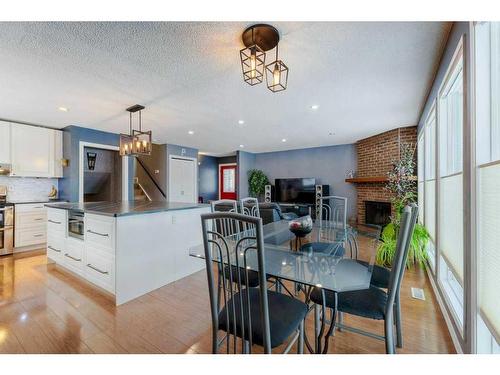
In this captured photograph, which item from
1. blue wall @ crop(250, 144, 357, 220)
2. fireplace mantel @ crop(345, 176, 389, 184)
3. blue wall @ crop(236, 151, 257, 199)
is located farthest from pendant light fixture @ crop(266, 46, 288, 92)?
blue wall @ crop(236, 151, 257, 199)

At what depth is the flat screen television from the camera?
274 inches

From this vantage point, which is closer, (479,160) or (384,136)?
(479,160)

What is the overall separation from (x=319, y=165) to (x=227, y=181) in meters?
4.03

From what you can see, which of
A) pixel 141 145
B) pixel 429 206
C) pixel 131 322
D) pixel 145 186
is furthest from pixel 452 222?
pixel 145 186

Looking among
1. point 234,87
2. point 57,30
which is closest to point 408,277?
point 234,87

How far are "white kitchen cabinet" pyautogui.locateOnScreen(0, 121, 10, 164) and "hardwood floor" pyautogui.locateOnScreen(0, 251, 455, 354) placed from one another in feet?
7.69

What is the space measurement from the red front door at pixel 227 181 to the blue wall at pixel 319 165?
4.59ft

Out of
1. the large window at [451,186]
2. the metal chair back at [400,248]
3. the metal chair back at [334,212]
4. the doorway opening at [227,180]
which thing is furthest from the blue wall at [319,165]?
the metal chair back at [400,248]

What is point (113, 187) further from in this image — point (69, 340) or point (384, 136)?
point (384, 136)

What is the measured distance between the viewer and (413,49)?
1.92 meters

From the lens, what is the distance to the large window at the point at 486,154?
1160mm

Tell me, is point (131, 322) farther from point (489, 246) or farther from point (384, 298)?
point (489, 246)

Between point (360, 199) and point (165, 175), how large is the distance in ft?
17.9
